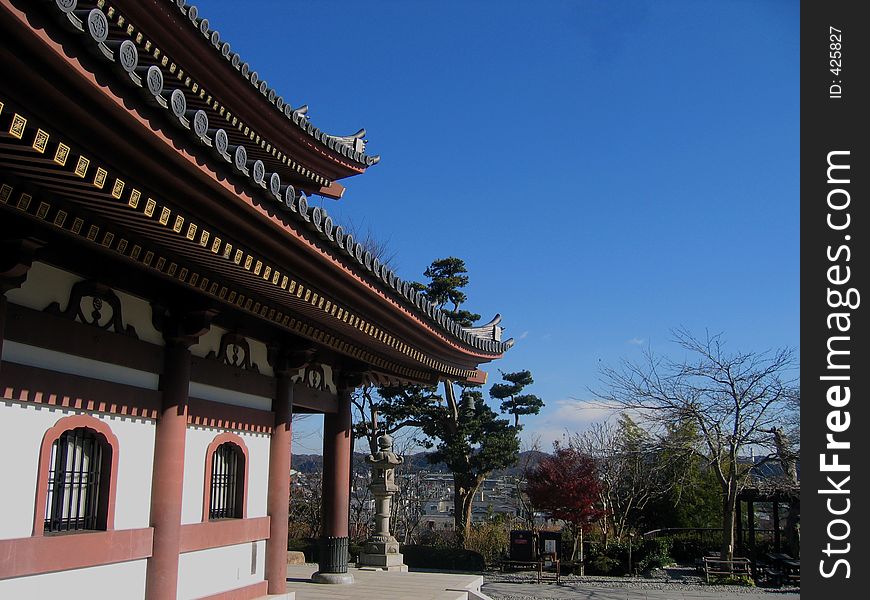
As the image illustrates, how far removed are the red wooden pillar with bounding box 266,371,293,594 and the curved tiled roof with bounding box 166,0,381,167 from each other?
10.6 feet

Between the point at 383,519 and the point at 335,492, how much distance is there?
4.73m

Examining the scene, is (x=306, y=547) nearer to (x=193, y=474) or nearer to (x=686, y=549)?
(x=686, y=549)

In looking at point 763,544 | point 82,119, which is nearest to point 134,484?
point 82,119

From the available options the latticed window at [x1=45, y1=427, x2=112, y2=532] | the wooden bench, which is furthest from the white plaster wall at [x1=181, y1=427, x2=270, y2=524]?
the wooden bench

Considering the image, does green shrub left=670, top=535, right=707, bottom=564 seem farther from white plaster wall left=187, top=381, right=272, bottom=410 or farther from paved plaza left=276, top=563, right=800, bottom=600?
white plaster wall left=187, top=381, right=272, bottom=410

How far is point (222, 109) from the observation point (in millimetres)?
8539

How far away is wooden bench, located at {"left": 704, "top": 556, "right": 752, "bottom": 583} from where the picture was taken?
68.3 ft

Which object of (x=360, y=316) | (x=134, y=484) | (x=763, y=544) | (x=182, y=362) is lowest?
(x=763, y=544)

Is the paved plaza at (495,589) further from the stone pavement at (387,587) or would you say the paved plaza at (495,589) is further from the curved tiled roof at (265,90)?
the curved tiled roof at (265,90)

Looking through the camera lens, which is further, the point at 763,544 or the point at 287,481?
the point at 763,544

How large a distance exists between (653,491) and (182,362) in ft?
80.1

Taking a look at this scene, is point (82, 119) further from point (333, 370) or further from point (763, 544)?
point (763, 544)

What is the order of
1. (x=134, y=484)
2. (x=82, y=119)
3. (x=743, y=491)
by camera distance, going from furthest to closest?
(x=743, y=491), (x=134, y=484), (x=82, y=119)

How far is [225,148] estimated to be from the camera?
4.44 metres
